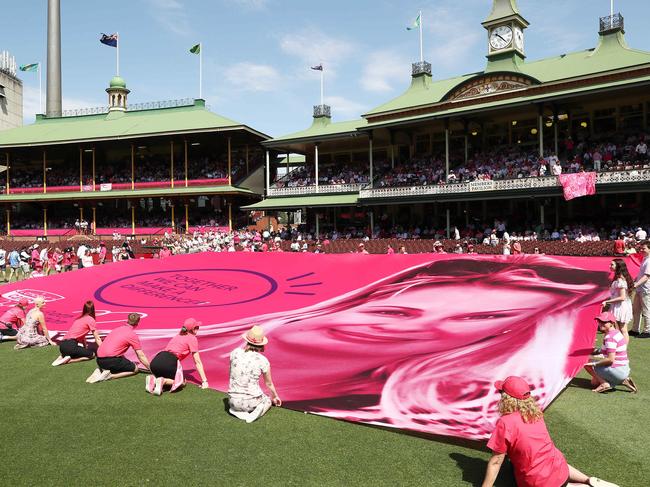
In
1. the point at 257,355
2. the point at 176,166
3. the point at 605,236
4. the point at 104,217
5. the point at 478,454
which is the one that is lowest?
the point at 478,454

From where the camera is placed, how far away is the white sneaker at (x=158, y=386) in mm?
7551

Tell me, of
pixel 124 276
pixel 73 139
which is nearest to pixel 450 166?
pixel 124 276

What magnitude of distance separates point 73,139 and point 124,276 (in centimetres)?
3468

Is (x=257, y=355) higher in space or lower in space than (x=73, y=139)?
lower

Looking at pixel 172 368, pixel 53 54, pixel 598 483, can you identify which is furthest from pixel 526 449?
pixel 53 54

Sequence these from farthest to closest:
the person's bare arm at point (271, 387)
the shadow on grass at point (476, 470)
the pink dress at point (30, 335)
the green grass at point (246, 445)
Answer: the pink dress at point (30, 335), the person's bare arm at point (271, 387), the green grass at point (246, 445), the shadow on grass at point (476, 470)

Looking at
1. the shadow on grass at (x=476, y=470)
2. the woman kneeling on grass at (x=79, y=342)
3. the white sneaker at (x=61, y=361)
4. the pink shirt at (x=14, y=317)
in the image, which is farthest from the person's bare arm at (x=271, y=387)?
the pink shirt at (x=14, y=317)

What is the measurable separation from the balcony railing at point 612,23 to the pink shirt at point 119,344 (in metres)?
33.6

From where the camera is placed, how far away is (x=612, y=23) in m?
30.8

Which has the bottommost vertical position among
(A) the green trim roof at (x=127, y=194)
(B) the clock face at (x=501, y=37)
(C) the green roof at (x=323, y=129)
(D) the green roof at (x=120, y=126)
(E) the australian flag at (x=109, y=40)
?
(A) the green trim roof at (x=127, y=194)

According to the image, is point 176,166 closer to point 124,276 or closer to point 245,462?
point 124,276

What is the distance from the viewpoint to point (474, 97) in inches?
1200

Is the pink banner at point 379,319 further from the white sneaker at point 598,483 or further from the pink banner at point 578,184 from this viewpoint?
the pink banner at point 578,184

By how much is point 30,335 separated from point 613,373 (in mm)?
10884
